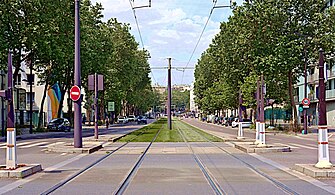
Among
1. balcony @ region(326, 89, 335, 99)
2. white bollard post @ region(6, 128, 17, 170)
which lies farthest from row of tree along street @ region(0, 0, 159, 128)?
balcony @ region(326, 89, 335, 99)

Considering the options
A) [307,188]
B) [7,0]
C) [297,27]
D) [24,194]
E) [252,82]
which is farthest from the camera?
[252,82]

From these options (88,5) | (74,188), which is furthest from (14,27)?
(74,188)

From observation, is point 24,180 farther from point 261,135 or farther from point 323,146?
point 261,135

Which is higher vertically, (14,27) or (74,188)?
(14,27)

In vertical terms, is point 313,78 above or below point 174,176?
above

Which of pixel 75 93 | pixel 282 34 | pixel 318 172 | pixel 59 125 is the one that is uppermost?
pixel 282 34

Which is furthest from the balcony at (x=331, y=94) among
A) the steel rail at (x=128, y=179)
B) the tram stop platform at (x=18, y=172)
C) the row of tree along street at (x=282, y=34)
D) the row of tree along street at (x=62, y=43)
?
the tram stop platform at (x=18, y=172)

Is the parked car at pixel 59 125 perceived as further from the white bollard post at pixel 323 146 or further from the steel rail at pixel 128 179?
the white bollard post at pixel 323 146

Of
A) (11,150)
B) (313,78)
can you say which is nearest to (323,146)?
(11,150)

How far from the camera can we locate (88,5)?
6325 centimetres

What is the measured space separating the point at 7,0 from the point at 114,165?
29.7 metres

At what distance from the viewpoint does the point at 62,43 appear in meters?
47.7

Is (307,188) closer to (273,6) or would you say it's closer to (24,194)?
(24,194)

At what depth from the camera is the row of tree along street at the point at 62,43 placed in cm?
4275
